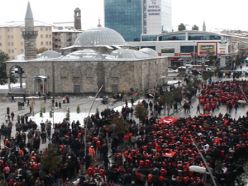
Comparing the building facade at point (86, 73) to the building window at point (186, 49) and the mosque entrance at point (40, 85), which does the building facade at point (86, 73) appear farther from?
the building window at point (186, 49)

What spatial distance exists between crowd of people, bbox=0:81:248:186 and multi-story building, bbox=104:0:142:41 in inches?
2837

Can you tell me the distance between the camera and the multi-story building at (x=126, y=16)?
92.1 meters

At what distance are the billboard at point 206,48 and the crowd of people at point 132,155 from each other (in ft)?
169

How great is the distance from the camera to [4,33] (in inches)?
3204

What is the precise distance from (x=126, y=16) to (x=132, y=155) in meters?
79.6

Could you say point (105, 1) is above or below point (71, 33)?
above

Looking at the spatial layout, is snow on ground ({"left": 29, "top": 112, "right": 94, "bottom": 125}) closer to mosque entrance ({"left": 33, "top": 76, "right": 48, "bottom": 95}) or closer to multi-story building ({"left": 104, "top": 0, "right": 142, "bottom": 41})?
mosque entrance ({"left": 33, "top": 76, "right": 48, "bottom": 95})

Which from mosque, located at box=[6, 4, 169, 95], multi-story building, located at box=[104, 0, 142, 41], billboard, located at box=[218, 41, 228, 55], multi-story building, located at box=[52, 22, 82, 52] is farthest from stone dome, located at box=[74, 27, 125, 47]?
multi-story building, located at box=[104, 0, 142, 41]

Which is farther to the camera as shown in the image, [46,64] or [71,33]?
[71,33]

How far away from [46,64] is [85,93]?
4.23m

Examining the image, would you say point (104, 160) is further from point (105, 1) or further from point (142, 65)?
point (105, 1)

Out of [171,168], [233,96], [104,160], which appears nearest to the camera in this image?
[171,168]

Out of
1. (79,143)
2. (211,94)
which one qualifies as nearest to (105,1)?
(211,94)

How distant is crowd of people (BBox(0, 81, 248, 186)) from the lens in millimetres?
13367
